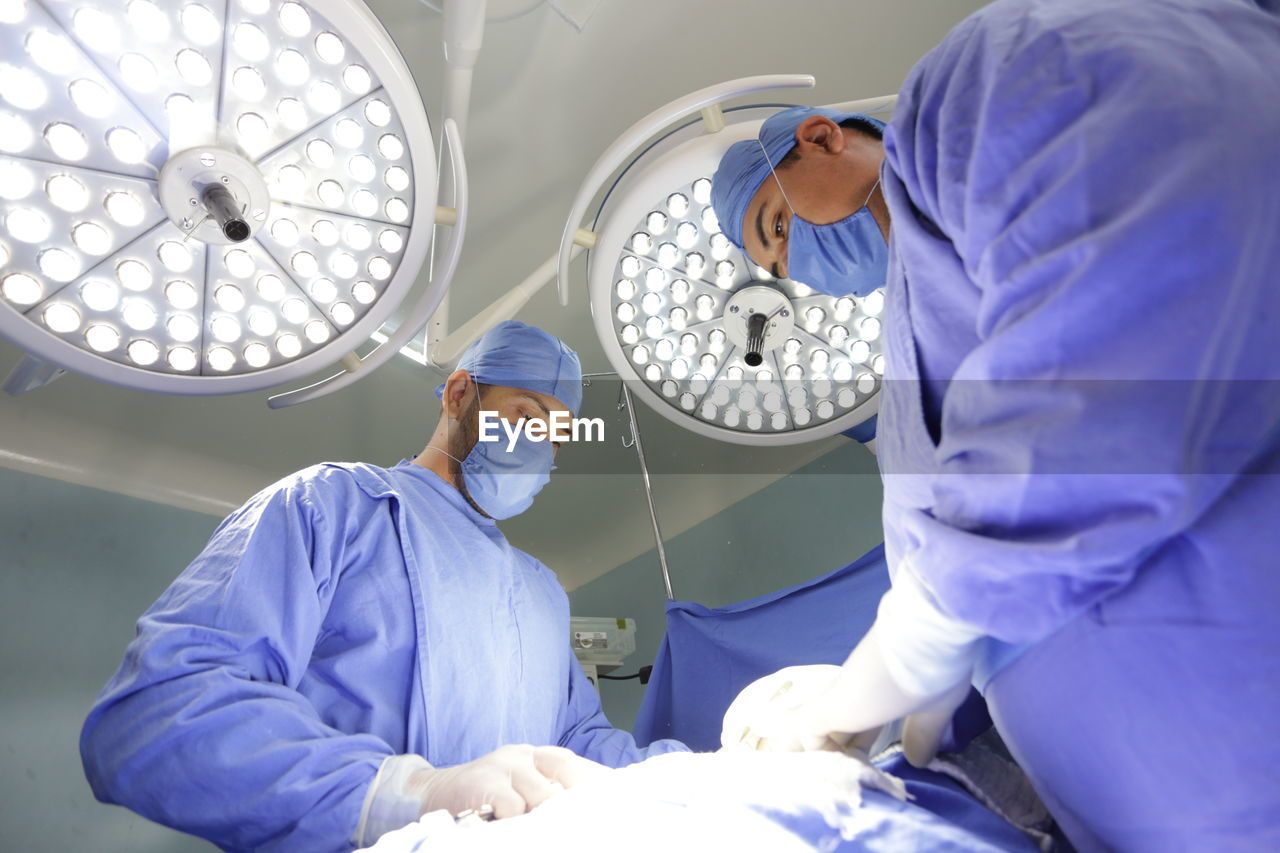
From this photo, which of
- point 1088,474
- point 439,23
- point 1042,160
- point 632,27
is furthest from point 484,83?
point 1088,474

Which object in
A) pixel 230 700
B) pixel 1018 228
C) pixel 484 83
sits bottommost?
pixel 230 700

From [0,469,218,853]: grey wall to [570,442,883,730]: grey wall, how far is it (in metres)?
1.16

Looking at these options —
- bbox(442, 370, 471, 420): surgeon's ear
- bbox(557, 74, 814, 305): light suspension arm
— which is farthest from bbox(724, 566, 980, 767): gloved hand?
bbox(442, 370, 471, 420): surgeon's ear

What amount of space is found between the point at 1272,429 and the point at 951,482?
216 millimetres

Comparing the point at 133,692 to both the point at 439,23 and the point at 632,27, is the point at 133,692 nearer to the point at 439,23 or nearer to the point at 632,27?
the point at 439,23

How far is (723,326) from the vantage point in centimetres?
146

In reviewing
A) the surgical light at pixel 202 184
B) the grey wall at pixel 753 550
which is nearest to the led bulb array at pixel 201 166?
the surgical light at pixel 202 184

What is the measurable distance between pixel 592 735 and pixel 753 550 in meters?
0.78

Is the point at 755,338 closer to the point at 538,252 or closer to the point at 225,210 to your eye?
the point at 538,252

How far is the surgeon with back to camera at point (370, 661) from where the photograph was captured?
100 cm

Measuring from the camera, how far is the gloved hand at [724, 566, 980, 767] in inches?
27.6

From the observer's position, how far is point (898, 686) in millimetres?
768

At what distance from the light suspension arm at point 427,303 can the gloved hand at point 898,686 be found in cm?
75

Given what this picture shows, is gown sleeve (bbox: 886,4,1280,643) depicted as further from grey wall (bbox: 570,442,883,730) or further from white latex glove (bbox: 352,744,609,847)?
grey wall (bbox: 570,442,883,730)
